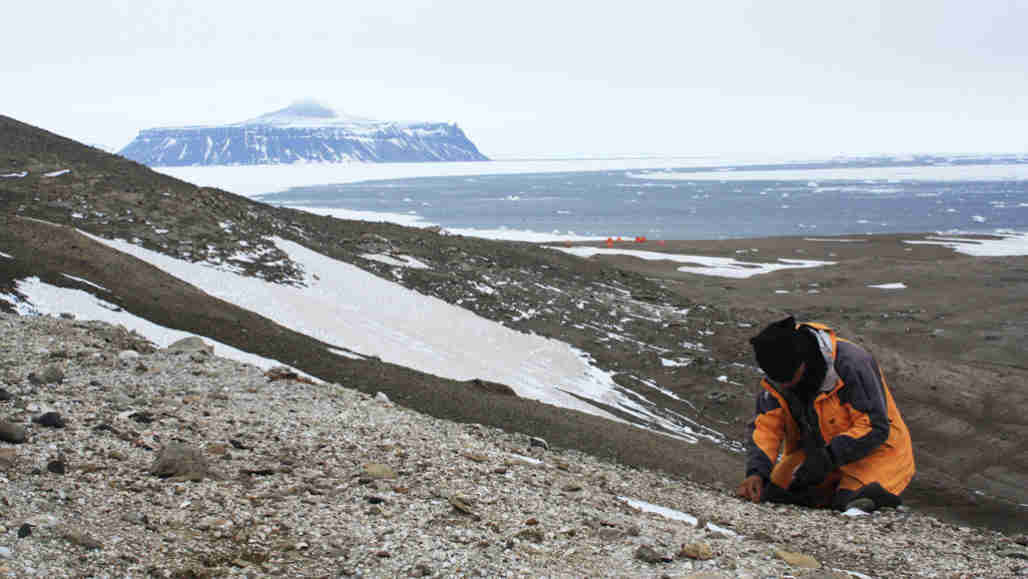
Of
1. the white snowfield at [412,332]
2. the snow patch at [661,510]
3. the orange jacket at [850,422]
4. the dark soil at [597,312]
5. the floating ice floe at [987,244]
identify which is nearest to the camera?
the orange jacket at [850,422]

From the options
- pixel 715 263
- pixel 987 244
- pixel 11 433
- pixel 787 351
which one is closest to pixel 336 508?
pixel 11 433

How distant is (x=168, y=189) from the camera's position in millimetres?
27594

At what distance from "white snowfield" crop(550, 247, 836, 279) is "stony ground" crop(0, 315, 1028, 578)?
123 feet

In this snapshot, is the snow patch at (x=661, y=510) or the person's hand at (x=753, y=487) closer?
the snow patch at (x=661, y=510)

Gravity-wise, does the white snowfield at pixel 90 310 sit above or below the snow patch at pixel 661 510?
above

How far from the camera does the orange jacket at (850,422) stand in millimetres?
6039

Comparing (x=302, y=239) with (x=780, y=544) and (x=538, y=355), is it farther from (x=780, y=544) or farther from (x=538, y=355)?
(x=780, y=544)

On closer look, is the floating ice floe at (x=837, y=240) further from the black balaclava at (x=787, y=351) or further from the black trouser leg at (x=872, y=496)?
the black balaclava at (x=787, y=351)

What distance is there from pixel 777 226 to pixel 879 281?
38721mm

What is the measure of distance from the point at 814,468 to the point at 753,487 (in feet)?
1.82

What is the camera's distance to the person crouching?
232 inches

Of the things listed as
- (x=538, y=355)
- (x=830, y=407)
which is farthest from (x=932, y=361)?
(x=830, y=407)

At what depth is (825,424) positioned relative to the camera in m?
6.20

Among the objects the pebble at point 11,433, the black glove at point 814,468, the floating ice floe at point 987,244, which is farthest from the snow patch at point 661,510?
the floating ice floe at point 987,244
